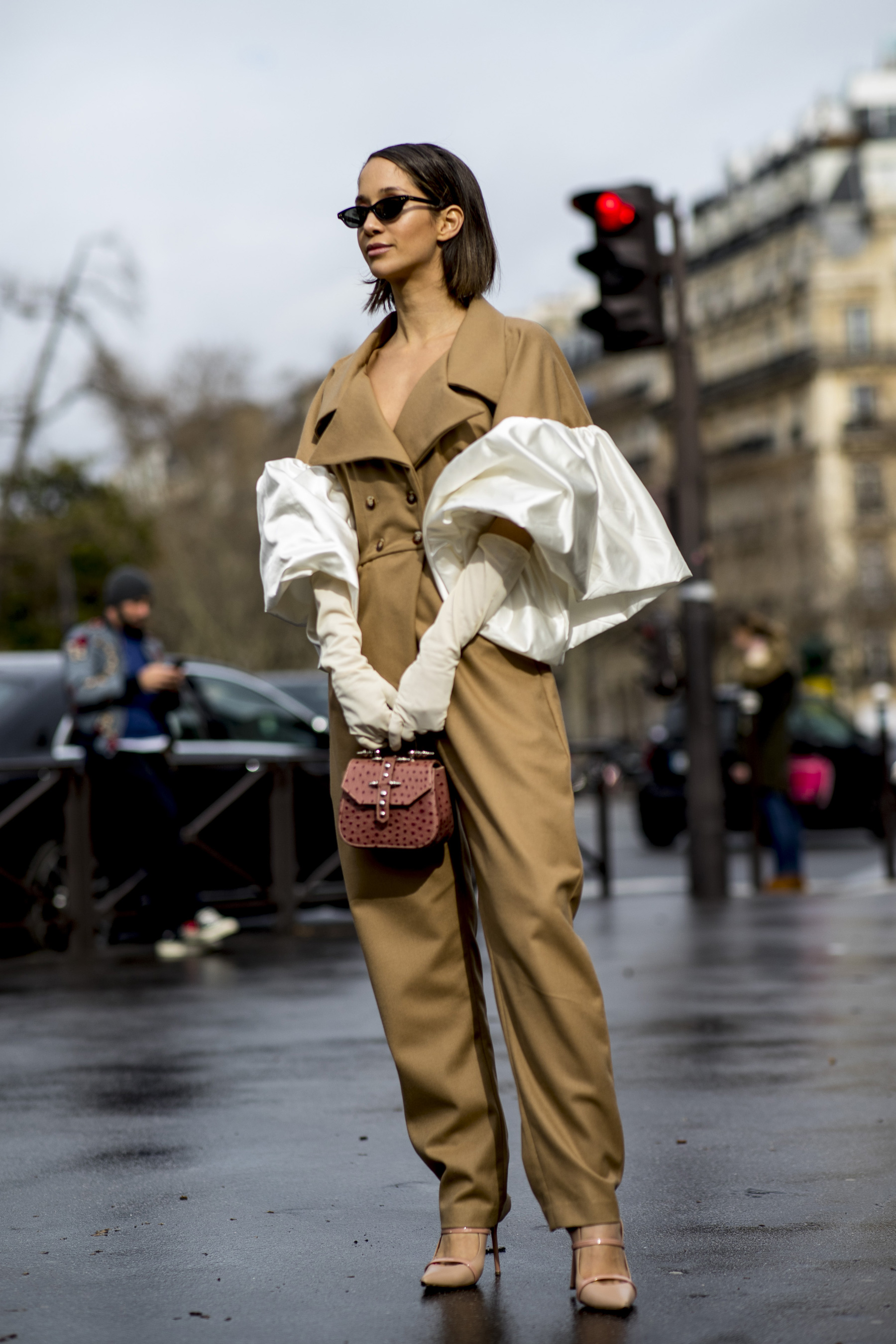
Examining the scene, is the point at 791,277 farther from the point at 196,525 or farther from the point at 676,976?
the point at 676,976

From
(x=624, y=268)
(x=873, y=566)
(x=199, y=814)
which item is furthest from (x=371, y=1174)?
(x=873, y=566)

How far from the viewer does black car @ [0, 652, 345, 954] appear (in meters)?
10.8

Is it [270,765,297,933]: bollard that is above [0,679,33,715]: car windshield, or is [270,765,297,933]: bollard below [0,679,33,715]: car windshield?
below

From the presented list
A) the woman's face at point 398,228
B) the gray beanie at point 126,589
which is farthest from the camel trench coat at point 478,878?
the gray beanie at point 126,589

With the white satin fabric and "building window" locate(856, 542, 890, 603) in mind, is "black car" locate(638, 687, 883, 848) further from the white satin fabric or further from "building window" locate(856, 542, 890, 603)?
"building window" locate(856, 542, 890, 603)

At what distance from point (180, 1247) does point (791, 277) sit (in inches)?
3326

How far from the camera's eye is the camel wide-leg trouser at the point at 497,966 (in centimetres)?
369

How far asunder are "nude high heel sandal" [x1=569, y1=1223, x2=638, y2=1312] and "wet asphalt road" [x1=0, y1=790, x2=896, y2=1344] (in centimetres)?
4

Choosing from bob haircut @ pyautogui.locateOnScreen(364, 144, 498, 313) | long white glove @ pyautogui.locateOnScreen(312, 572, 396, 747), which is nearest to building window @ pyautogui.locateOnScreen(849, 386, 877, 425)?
bob haircut @ pyautogui.locateOnScreen(364, 144, 498, 313)

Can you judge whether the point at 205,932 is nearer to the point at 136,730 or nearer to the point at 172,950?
the point at 172,950

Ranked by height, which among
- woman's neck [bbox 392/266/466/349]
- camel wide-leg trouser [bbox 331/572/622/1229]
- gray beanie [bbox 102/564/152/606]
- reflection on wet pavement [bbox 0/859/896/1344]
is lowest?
reflection on wet pavement [bbox 0/859/896/1344]

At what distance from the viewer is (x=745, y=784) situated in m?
21.8

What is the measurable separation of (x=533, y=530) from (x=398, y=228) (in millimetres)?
694

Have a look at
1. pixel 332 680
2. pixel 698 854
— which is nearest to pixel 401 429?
pixel 332 680
